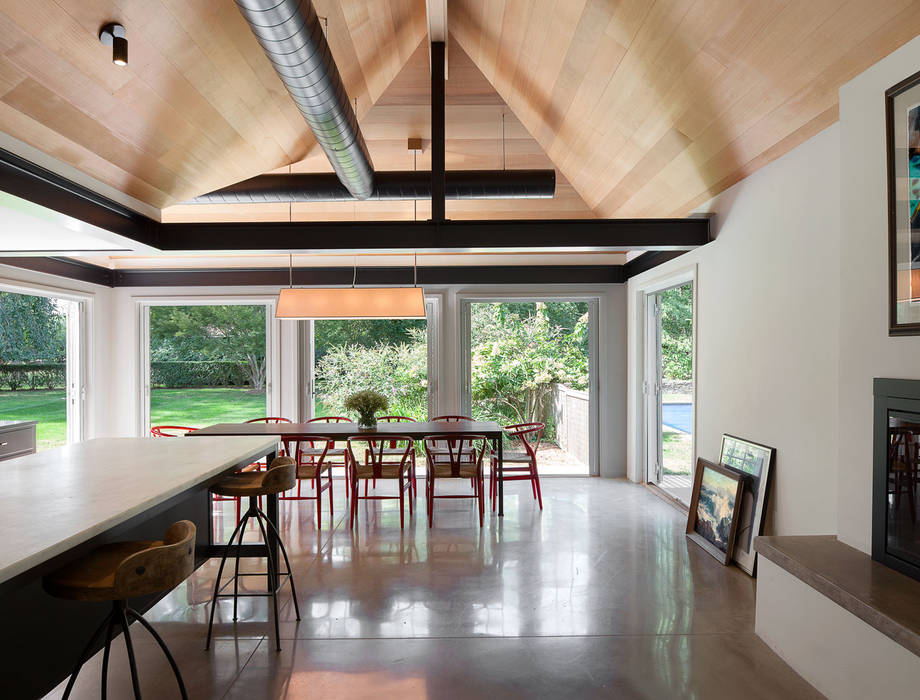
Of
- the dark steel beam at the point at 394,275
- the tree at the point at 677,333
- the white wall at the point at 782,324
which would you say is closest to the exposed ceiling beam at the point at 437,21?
the white wall at the point at 782,324

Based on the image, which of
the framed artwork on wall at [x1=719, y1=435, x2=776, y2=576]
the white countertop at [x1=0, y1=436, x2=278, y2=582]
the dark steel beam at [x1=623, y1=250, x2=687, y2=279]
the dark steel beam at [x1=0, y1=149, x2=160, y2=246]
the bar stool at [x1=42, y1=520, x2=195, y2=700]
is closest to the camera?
the white countertop at [x1=0, y1=436, x2=278, y2=582]

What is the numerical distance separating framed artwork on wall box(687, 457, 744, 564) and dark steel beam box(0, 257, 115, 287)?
268 inches

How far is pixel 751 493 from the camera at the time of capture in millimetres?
3990

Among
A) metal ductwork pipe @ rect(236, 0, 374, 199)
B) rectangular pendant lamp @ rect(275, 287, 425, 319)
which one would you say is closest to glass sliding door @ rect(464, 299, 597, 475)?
rectangular pendant lamp @ rect(275, 287, 425, 319)

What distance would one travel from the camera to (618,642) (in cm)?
301

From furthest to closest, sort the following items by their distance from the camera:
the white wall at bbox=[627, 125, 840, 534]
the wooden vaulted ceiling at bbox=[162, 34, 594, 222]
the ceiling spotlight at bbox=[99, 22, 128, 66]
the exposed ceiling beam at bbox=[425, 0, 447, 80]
→ the wooden vaulted ceiling at bbox=[162, 34, 594, 222]
the exposed ceiling beam at bbox=[425, 0, 447, 80]
the white wall at bbox=[627, 125, 840, 534]
the ceiling spotlight at bbox=[99, 22, 128, 66]

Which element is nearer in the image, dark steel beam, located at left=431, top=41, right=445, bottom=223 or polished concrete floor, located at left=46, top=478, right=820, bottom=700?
polished concrete floor, located at left=46, top=478, right=820, bottom=700

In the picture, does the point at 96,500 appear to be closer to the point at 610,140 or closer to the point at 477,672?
the point at 477,672

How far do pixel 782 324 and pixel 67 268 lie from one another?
7.19 metres

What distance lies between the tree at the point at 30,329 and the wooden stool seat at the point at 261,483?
4376mm

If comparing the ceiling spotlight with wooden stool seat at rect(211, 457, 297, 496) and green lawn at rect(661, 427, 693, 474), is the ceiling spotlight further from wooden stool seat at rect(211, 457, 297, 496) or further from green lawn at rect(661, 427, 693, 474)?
green lawn at rect(661, 427, 693, 474)

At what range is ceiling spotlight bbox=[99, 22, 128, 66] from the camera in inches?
97.0

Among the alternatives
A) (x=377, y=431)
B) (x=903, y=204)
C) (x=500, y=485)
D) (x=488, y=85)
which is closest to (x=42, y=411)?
(x=377, y=431)

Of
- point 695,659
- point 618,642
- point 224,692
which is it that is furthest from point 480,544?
point 224,692
